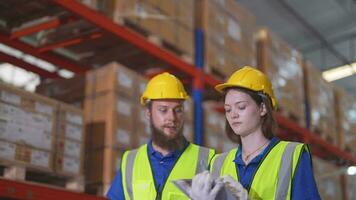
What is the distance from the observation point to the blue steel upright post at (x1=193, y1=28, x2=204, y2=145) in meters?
5.97

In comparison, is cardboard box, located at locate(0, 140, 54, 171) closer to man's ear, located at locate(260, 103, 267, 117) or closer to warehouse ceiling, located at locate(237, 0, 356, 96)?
man's ear, located at locate(260, 103, 267, 117)

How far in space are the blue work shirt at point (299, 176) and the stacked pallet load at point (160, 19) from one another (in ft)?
10.4

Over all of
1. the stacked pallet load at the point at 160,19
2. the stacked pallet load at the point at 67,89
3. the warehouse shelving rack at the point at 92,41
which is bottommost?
the stacked pallet load at the point at 67,89

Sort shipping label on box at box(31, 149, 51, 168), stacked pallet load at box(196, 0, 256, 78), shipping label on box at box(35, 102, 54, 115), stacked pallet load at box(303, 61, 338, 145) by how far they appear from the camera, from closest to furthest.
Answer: shipping label on box at box(31, 149, 51, 168)
shipping label on box at box(35, 102, 54, 115)
stacked pallet load at box(196, 0, 256, 78)
stacked pallet load at box(303, 61, 338, 145)

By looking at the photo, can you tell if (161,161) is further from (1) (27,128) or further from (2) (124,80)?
(2) (124,80)

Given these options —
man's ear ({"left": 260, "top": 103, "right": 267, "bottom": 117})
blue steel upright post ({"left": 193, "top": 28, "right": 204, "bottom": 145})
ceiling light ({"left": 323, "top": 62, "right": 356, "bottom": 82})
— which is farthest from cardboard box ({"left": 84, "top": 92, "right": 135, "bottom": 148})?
ceiling light ({"left": 323, "top": 62, "right": 356, "bottom": 82})

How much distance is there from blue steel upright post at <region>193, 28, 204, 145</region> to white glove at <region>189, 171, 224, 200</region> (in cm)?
387

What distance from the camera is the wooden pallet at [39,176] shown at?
4109 millimetres

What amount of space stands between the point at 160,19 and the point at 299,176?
146 inches

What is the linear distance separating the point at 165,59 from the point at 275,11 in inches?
286

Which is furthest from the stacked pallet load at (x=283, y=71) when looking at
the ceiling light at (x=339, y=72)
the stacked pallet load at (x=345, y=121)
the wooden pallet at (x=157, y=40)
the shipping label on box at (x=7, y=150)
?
the ceiling light at (x=339, y=72)

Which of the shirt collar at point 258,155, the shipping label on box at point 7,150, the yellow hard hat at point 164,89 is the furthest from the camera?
the shipping label on box at point 7,150

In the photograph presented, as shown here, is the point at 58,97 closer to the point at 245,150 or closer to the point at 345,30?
the point at 245,150

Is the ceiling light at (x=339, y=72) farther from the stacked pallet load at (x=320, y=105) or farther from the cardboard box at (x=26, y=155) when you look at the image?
the cardboard box at (x=26, y=155)
